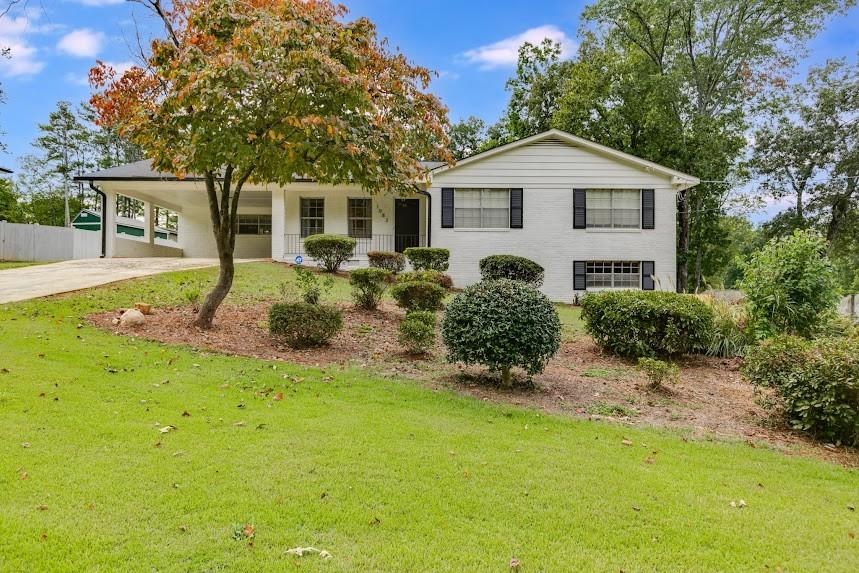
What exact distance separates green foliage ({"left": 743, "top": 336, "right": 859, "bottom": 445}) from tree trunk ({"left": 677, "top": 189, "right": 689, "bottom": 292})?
16895 mm

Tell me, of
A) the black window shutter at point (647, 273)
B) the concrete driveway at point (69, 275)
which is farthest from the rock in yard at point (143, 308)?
the black window shutter at point (647, 273)

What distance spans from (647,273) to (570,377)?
432 inches

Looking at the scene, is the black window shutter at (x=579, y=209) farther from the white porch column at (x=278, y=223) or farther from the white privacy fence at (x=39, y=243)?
the white privacy fence at (x=39, y=243)

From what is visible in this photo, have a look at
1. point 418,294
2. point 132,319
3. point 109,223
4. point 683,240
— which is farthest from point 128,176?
point 683,240

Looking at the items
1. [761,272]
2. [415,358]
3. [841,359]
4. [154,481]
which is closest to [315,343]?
[415,358]

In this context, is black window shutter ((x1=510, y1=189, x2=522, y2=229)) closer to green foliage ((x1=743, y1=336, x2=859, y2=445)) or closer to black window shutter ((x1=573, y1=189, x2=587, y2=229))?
black window shutter ((x1=573, y1=189, x2=587, y2=229))

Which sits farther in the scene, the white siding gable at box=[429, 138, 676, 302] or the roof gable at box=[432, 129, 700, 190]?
the white siding gable at box=[429, 138, 676, 302]

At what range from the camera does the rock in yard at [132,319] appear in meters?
7.90

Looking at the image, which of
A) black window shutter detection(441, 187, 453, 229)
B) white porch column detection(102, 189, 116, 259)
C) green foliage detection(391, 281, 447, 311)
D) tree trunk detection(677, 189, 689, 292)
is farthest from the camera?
tree trunk detection(677, 189, 689, 292)

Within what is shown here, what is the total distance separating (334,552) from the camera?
261cm

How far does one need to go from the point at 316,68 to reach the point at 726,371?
750cm

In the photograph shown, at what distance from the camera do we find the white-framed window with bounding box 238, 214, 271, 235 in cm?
2167

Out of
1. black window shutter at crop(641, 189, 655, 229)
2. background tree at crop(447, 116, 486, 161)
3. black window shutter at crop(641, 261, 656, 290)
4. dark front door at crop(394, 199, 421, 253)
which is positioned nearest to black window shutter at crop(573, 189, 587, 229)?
black window shutter at crop(641, 189, 655, 229)

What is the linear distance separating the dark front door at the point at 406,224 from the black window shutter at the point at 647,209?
25.1ft
